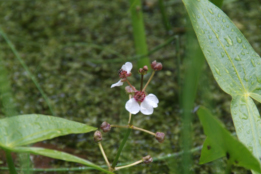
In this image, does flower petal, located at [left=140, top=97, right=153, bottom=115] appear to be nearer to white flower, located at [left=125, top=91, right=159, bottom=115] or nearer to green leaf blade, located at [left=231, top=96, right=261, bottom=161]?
white flower, located at [left=125, top=91, right=159, bottom=115]

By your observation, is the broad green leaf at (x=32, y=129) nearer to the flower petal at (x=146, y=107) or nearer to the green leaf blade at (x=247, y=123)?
the flower petal at (x=146, y=107)

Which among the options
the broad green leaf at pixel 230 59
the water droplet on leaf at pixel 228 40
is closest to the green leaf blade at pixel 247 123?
the broad green leaf at pixel 230 59

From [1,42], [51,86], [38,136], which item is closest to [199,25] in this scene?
[38,136]

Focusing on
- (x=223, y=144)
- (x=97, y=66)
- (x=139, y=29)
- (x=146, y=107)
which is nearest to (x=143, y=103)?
(x=146, y=107)

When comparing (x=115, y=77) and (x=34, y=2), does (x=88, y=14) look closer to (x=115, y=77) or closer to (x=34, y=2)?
(x=34, y=2)

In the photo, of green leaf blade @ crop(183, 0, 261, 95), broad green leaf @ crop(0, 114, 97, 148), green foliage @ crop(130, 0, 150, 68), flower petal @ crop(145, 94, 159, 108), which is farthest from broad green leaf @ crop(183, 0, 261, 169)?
green foliage @ crop(130, 0, 150, 68)

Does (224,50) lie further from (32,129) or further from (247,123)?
(32,129)
